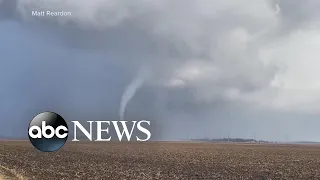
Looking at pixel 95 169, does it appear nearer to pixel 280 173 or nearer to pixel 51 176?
pixel 51 176

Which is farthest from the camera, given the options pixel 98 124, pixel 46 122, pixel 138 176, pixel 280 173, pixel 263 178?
pixel 280 173

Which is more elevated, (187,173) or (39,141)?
(39,141)

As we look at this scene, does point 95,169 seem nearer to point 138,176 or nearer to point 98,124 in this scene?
point 138,176

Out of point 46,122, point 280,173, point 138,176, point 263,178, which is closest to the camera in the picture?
point 46,122

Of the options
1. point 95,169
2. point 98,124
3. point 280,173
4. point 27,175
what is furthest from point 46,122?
A: point 280,173

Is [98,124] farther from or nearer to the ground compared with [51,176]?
farther from the ground

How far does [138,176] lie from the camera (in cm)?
4041

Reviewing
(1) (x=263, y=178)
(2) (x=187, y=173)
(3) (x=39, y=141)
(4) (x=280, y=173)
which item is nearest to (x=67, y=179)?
(3) (x=39, y=141)

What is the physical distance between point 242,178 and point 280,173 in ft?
26.3

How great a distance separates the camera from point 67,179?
3569cm

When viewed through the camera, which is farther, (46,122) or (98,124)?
(98,124)

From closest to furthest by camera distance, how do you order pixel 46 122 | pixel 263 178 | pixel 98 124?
pixel 46 122
pixel 98 124
pixel 263 178

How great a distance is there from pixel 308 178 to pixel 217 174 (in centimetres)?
1010

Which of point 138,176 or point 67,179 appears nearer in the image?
point 67,179
